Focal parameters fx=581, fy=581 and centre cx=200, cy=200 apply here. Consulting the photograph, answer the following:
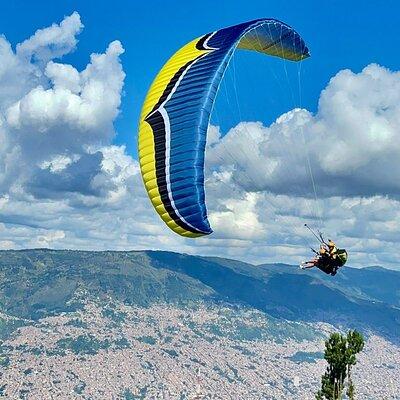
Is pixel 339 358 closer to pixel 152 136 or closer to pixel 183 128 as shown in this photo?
pixel 152 136

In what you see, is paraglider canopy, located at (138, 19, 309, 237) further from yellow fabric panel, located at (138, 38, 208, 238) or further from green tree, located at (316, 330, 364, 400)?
green tree, located at (316, 330, 364, 400)

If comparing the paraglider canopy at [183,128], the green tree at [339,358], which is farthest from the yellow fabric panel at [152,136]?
the green tree at [339,358]

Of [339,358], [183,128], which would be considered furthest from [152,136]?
[339,358]


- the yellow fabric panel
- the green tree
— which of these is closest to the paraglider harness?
the yellow fabric panel

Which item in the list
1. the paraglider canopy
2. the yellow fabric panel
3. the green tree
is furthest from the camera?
the green tree

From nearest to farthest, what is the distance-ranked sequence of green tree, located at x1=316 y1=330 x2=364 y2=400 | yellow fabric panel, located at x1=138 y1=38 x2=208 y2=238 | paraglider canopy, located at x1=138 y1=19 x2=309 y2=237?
paraglider canopy, located at x1=138 y1=19 x2=309 y2=237 → yellow fabric panel, located at x1=138 y1=38 x2=208 y2=238 → green tree, located at x1=316 y1=330 x2=364 y2=400

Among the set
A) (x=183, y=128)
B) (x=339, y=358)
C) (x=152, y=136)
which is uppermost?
(x=183, y=128)

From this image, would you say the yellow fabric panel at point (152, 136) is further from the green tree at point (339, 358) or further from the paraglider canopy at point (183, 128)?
the green tree at point (339, 358)
